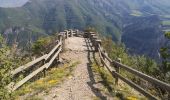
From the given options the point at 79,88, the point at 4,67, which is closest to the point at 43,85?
the point at 79,88

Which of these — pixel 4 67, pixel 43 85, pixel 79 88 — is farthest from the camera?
pixel 43 85

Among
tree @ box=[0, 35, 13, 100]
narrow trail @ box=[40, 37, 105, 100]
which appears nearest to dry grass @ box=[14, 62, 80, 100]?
narrow trail @ box=[40, 37, 105, 100]

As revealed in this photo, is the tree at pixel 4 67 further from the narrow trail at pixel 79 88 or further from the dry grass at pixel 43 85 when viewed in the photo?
the narrow trail at pixel 79 88

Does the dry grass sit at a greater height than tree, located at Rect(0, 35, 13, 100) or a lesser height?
lesser

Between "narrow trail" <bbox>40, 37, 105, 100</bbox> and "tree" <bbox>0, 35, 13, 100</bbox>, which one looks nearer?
"tree" <bbox>0, 35, 13, 100</bbox>

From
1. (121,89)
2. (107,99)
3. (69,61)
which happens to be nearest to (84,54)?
(69,61)

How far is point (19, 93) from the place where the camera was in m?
15.4

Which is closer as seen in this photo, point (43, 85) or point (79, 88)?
point (79, 88)

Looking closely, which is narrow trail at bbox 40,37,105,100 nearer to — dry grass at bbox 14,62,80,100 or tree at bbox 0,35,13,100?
dry grass at bbox 14,62,80,100

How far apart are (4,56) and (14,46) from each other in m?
0.64

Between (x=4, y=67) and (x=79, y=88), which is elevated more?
(x=4, y=67)

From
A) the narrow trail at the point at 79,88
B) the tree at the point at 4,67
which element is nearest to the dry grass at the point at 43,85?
the narrow trail at the point at 79,88

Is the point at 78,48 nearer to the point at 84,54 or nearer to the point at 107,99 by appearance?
the point at 84,54

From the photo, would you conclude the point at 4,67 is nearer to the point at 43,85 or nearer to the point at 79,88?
the point at 79,88
